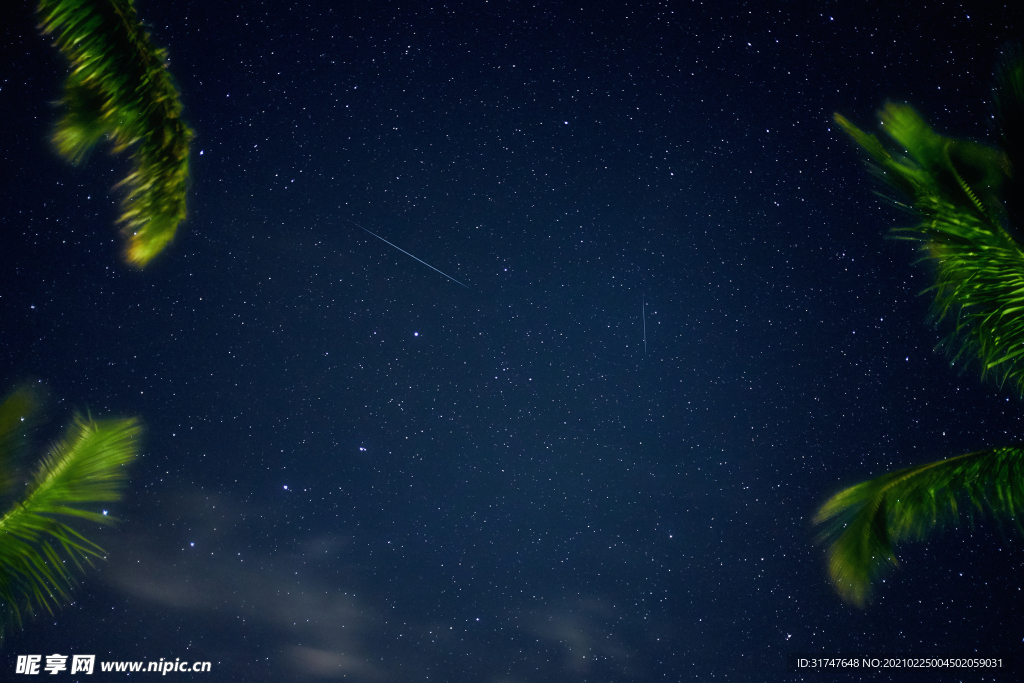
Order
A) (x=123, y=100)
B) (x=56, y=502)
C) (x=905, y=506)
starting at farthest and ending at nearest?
(x=905, y=506)
(x=56, y=502)
(x=123, y=100)

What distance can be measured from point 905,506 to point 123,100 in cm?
440

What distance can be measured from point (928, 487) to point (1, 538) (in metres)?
4.92

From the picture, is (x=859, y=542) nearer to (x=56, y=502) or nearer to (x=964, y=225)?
(x=964, y=225)

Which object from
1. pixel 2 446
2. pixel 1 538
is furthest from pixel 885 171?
pixel 1 538

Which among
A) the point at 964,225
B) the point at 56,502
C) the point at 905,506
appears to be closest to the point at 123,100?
the point at 56,502

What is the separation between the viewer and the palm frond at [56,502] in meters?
2.88

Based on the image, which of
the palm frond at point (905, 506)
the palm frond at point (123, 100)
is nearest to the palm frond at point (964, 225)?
the palm frond at point (905, 506)

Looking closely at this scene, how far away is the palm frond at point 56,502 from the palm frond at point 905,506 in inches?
153

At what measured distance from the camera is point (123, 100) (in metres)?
1.93

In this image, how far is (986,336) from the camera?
11.7 ft

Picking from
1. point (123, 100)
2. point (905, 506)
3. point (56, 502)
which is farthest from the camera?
point (905, 506)

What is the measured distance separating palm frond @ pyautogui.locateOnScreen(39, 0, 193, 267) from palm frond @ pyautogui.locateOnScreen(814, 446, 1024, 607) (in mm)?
3910

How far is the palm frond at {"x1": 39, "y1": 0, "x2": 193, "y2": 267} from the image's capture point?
187 centimetres

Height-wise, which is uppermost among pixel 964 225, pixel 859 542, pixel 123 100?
pixel 964 225
